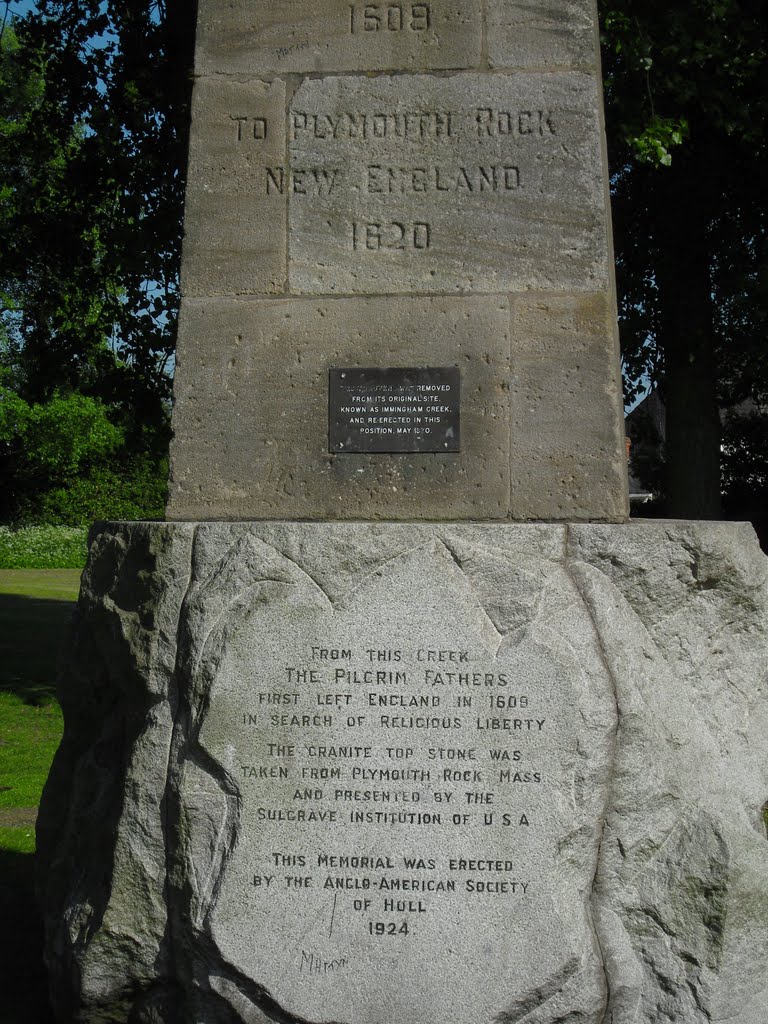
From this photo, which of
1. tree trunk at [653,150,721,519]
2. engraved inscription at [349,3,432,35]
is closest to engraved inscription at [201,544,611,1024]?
engraved inscription at [349,3,432,35]

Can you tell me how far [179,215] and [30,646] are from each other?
17.9 ft

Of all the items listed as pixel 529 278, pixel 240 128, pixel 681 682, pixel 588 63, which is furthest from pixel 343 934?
pixel 588 63

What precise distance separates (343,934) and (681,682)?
4.20 feet

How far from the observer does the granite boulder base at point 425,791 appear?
3.19 m

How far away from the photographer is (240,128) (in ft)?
12.7

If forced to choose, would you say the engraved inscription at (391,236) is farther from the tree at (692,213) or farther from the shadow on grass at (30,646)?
the shadow on grass at (30,646)

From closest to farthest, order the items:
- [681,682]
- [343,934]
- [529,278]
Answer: [343,934]
[681,682]
[529,278]

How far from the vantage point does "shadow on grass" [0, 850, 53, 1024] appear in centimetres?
383

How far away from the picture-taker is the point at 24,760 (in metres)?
8.05

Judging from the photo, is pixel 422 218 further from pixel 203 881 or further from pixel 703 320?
pixel 703 320

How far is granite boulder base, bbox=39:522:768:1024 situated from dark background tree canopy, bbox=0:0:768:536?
6.10 m

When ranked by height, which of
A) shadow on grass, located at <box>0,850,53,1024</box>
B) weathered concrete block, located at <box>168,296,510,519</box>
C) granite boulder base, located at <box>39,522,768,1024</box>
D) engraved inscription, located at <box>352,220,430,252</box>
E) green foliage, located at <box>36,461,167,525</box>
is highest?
green foliage, located at <box>36,461,167,525</box>

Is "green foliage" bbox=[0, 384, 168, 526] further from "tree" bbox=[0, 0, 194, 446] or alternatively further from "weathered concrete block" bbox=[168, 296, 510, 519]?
"weathered concrete block" bbox=[168, 296, 510, 519]

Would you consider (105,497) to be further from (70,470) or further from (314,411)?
(314,411)
